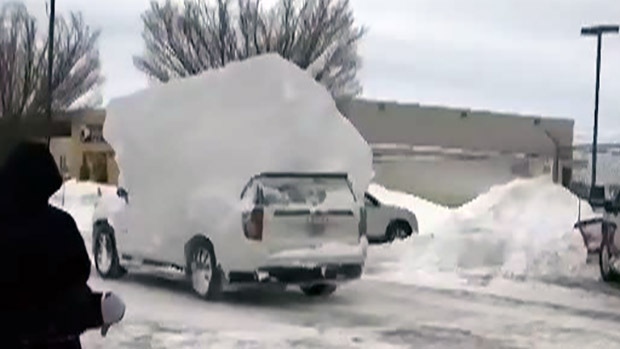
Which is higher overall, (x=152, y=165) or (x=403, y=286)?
(x=152, y=165)

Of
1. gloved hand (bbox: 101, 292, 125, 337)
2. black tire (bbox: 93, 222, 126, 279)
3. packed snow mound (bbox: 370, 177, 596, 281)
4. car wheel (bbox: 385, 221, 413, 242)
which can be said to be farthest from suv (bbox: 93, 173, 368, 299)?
gloved hand (bbox: 101, 292, 125, 337)

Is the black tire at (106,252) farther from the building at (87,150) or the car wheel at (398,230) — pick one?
the building at (87,150)

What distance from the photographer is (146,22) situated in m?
47.6

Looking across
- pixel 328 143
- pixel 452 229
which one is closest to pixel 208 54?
pixel 452 229

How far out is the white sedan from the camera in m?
22.0

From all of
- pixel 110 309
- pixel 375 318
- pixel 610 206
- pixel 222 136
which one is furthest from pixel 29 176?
pixel 610 206

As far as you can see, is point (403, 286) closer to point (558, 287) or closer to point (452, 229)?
point (558, 287)

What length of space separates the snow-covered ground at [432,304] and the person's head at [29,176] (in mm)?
5975

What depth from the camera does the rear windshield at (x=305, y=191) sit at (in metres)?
13.4

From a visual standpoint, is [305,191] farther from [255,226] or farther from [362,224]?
[255,226]

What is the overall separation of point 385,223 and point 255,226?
371 inches

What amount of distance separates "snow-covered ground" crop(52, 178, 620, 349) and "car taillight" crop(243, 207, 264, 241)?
850 mm

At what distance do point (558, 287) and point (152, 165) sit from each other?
5759 mm

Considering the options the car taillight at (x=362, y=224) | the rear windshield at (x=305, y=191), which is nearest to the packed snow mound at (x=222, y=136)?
the rear windshield at (x=305, y=191)
